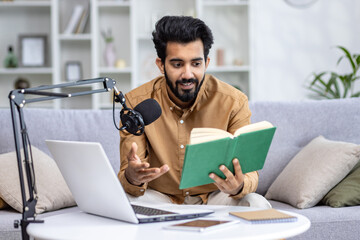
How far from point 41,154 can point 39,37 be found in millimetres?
2725

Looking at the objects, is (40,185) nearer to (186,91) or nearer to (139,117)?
(186,91)

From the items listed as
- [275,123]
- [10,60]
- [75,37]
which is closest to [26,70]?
[10,60]

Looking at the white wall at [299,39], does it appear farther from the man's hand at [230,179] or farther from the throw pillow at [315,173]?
the man's hand at [230,179]

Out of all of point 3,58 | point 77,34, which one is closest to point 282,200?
point 77,34

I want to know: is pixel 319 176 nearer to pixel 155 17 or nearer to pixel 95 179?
pixel 95 179

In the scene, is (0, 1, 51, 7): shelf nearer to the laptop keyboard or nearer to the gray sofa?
the gray sofa

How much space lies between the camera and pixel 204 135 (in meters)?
1.32

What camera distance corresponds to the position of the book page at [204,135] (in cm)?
129

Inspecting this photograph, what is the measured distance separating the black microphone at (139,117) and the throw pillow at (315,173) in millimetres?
1037

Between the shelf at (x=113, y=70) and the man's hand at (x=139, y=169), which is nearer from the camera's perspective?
the man's hand at (x=139, y=169)

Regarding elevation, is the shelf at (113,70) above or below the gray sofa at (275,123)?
above

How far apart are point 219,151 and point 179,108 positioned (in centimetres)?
65

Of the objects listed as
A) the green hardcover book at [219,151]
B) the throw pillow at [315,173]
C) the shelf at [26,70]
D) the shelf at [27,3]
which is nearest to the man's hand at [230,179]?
the green hardcover book at [219,151]

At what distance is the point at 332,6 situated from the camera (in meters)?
4.83
